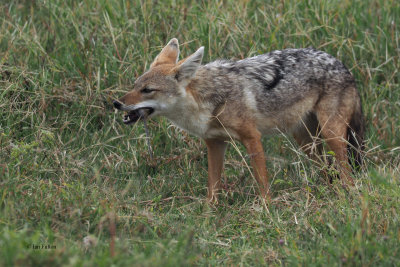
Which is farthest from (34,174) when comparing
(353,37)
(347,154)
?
(353,37)

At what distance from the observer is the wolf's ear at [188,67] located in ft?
17.8

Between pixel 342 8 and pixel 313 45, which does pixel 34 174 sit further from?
pixel 342 8

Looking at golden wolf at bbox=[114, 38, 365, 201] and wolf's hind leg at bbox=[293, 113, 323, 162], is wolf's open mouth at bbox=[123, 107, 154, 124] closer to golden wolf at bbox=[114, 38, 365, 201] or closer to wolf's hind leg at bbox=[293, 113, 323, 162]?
golden wolf at bbox=[114, 38, 365, 201]

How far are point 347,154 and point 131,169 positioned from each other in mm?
2346

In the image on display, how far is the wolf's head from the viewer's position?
5.38 meters

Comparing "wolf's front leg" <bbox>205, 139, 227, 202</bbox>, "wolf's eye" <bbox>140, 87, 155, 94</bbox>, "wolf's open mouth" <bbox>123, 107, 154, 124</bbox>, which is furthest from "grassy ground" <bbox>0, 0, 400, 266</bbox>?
"wolf's eye" <bbox>140, 87, 155, 94</bbox>

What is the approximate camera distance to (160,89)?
545 cm

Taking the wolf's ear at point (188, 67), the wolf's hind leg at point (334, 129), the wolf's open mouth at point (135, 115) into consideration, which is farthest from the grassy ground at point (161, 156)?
the wolf's ear at point (188, 67)

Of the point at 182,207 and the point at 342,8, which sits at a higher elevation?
the point at 342,8

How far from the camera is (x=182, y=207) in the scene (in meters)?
5.10

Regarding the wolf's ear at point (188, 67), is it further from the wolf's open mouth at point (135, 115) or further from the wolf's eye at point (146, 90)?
the wolf's open mouth at point (135, 115)

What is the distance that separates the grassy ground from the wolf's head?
676mm

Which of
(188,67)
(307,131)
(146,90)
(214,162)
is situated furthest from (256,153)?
(146,90)

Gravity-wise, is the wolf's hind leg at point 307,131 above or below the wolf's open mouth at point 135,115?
below
